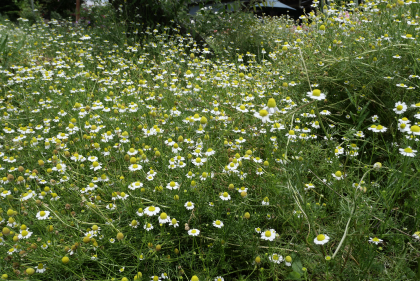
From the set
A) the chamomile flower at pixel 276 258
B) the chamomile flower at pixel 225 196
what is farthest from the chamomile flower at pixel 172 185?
the chamomile flower at pixel 276 258

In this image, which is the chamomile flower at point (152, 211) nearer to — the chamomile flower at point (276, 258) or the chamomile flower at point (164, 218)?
the chamomile flower at point (164, 218)

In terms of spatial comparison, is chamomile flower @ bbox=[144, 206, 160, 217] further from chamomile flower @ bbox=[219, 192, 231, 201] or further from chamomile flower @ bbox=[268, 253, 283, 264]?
chamomile flower @ bbox=[268, 253, 283, 264]

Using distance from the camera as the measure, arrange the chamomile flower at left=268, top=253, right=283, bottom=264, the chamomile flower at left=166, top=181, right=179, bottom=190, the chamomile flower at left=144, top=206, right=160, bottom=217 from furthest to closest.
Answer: the chamomile flower at left=166, top=181, right=179, bottom=190, the chamomile flower at left=144, top=206, right=160, bottom=217, the chamomile flower at left=268, top=253, right=283, bottom=264

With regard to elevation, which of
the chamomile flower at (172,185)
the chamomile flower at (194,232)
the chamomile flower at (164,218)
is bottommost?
the chamomile flower at (194,232)

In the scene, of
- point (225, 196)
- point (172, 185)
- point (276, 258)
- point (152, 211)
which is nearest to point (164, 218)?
point (152, 211)

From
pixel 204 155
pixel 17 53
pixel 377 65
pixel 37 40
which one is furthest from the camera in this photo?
pixel 37 40

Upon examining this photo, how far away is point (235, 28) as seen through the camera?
570 centimetres

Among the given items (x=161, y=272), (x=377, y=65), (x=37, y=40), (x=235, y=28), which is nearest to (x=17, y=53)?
(x=37, y=40)

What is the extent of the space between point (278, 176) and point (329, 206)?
1.26ft

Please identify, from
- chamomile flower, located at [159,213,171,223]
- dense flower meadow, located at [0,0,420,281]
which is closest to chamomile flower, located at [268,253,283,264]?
dense flower meadow, located at [0,0,420,281]

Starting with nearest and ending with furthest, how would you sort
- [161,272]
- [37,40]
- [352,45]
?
[161,272]
[352,45]
[37,40]

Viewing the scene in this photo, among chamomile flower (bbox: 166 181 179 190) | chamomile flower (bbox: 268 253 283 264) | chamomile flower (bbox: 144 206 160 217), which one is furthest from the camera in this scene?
chamomile flower (bbox: 166 181 179 190)

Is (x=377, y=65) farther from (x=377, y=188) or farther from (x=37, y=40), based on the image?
(x=37, y=40)

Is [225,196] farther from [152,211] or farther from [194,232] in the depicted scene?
[152,211]
